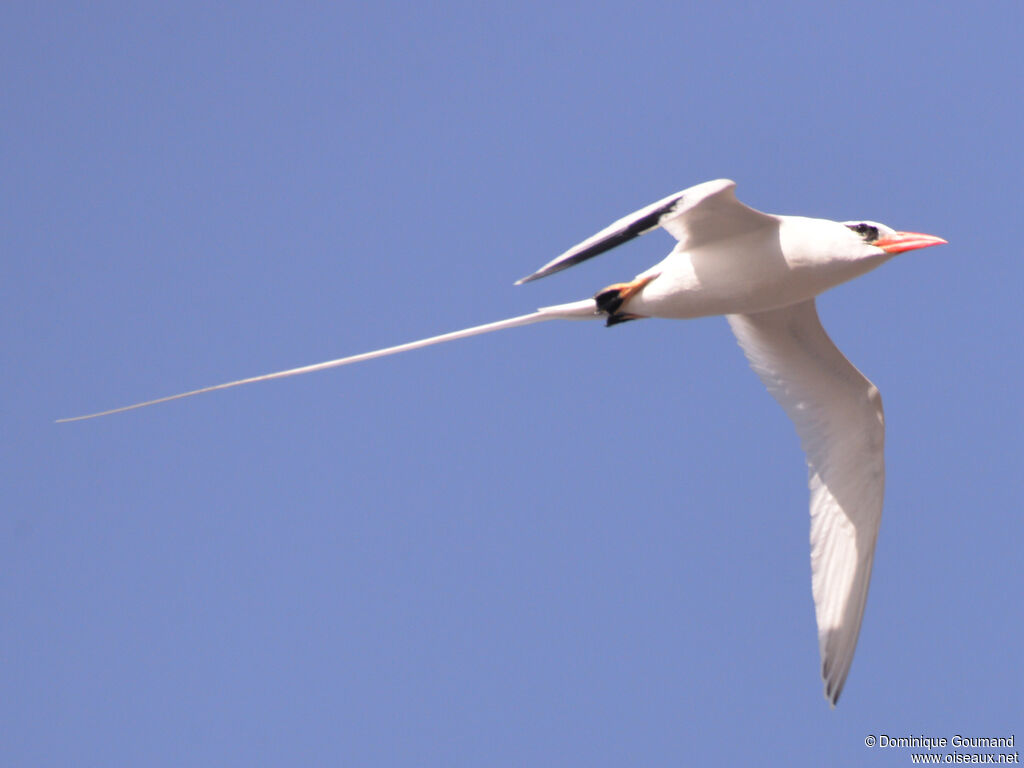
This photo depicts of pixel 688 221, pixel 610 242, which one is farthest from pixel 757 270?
pixel 610 242

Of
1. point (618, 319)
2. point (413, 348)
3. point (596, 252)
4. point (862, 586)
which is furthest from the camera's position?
point (862, 586)

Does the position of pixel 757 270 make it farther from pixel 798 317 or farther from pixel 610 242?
pixel 610 242

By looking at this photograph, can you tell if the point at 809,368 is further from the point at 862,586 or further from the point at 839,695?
the point at 839,695

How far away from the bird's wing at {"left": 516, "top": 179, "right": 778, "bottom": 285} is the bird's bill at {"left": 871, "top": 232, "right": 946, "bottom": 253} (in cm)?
77

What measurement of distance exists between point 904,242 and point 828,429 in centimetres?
215

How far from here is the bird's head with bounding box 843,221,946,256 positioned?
9.28m

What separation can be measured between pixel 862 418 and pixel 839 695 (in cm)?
222

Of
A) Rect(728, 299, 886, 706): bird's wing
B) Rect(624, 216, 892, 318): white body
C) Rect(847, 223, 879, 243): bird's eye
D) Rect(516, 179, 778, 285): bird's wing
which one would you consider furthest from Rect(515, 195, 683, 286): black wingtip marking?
Rect(728, 299, 886, 706): bird's wing

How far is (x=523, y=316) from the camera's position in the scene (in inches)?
364

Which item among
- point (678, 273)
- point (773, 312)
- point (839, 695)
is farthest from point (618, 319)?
point (839, 695)

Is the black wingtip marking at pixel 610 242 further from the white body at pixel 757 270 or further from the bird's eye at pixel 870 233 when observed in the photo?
the bird's eye at pixel 870 233

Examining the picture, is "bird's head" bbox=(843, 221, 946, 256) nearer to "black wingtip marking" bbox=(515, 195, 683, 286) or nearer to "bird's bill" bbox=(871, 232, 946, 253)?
"bird's bill" bbox=(871, 232, 946, 253)

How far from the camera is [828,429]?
432 inches

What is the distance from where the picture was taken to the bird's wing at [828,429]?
10.6 m
